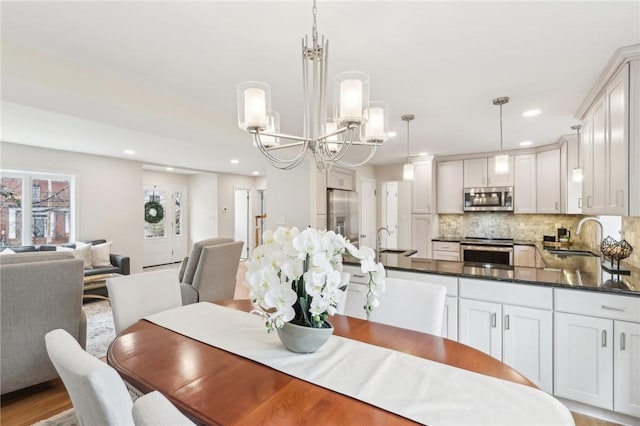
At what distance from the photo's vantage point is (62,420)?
6.56 ft

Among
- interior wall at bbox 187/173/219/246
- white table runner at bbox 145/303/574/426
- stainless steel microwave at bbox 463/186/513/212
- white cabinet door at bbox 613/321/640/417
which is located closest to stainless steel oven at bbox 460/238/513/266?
stainless steel microwave at bbox 463/186/513/212

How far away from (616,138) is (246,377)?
2.76 metres

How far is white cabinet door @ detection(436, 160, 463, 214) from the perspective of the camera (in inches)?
215

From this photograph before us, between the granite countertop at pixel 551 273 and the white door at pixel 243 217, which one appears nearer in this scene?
the granite countertop at pixel 551 273

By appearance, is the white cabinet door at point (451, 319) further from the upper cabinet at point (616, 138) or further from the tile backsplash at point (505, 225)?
the tile backsplash at point (505, 225)

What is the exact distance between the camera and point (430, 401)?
37.4 inches

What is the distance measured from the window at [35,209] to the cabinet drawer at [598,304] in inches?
268

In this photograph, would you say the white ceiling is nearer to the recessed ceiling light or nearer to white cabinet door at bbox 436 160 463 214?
the recessed ceiling light

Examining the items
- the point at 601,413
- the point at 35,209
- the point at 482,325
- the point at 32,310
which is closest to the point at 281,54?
the point at 482,325

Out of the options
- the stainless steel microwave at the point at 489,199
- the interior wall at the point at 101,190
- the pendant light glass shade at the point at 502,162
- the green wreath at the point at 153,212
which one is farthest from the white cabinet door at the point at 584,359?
the green wreath at the point at 153,212

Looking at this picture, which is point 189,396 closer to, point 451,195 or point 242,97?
point 242,97

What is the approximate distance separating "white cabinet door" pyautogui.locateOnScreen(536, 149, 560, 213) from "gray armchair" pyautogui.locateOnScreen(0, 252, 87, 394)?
5.85m

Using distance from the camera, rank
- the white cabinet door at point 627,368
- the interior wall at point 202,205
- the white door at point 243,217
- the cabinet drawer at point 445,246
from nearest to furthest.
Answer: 1. the white cabinet door at point 627,368
2. the cabinet drawer at point 445,246
3. the interior wall at point 202,205
4. the white door at point 243,217

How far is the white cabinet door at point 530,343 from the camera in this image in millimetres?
2062
